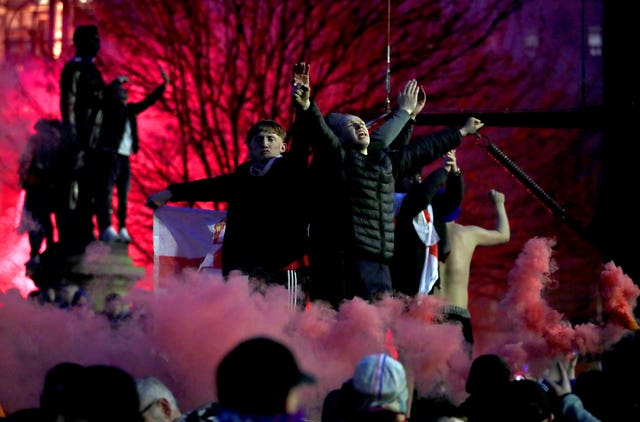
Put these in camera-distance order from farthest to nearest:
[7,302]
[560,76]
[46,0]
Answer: [46,0] < [560,76] < [7,302]

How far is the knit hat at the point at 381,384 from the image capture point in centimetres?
366

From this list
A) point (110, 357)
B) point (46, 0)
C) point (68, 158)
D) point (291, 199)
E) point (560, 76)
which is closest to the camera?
point (110, 357)

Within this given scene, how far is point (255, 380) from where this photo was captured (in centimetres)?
337

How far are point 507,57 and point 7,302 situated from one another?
38.9ft

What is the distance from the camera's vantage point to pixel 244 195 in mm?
6668

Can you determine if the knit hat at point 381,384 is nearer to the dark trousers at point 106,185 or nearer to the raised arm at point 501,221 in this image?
the raised arm at point 501,221

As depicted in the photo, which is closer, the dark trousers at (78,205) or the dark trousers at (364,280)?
the dark trousers at (364,280)

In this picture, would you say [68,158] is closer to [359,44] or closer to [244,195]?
[244,195]

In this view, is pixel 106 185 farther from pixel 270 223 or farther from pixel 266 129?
pixel 270 223

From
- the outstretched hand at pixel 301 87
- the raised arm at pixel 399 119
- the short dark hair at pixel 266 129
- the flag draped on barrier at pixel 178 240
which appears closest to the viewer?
the outstretched hand at pixel 301 87

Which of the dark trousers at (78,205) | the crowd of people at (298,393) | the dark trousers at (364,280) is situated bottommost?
the crowd of people at (298,393)

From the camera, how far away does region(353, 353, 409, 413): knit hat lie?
12.0 feet

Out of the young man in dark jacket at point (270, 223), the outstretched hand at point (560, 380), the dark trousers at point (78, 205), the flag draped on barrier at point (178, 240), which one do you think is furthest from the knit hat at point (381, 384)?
the dark trousers at point (78, 205)

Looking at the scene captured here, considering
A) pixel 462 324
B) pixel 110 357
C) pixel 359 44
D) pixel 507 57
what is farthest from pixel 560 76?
pixel 110 357
